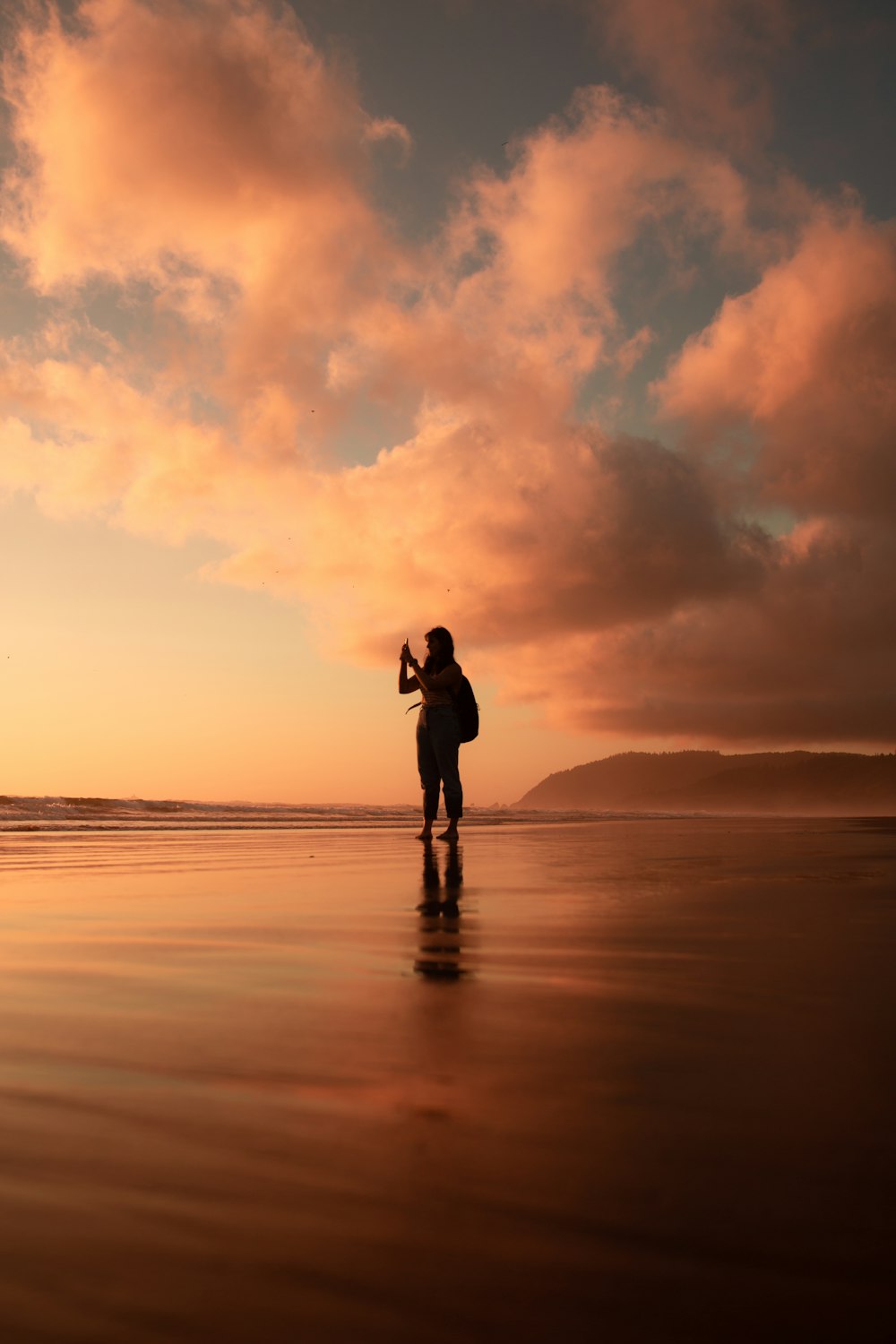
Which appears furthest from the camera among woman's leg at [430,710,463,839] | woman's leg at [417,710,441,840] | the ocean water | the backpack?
the ocean water

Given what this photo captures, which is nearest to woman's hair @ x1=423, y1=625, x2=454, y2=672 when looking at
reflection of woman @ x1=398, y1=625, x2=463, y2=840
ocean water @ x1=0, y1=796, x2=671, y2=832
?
reflection of woman @ x1=398, y1=625, x2=463, y2=840

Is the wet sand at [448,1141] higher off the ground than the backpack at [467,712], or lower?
lower

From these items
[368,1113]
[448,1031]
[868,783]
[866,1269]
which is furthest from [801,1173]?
[868,783]

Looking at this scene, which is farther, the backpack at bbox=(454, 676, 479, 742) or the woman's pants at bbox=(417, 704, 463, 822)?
the backpack at bbox=(454, 676, 479, 742)

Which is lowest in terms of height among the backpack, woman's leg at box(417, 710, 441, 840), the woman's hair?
woman's leg at box(417, 710, 441, 840)

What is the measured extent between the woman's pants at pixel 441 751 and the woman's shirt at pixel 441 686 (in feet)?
0.21

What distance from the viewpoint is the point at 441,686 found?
941 cm

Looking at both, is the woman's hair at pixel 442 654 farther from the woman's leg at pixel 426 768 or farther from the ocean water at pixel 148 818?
the ocean water at pixel 148 818

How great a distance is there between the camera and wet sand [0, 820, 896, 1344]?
72cm

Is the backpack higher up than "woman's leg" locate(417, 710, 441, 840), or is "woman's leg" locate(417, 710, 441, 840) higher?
the backpack

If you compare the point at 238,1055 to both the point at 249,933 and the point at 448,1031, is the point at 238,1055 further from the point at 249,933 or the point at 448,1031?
the point at 249,933

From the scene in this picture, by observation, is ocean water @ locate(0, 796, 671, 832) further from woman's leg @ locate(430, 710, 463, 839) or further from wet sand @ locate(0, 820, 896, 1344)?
wet sand @ locate(0, 820, 896, 1344)

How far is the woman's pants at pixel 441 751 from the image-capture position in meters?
9.39

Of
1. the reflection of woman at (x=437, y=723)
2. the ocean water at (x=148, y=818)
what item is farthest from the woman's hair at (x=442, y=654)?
the ocean water at (x=148, y=818)
